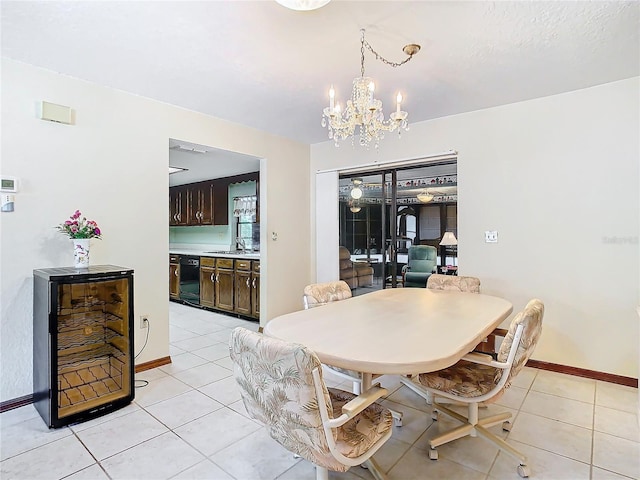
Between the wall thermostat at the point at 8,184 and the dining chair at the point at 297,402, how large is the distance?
2.26 m

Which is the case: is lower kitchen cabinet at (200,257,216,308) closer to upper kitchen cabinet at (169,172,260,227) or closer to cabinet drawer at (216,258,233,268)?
cabinet drawer at (216,258,233,268)

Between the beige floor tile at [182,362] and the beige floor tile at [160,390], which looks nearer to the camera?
the beige floor tile at [160,390]

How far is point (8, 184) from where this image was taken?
2.49 m

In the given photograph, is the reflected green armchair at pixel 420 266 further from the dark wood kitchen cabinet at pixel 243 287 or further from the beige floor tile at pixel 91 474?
the beige floor tile at pixel 91 474

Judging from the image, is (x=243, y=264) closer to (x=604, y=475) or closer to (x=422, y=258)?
(x=422, y=258)

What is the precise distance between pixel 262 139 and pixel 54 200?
2.31 m

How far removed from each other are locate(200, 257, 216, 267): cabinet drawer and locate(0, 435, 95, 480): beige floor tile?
3.40 metres

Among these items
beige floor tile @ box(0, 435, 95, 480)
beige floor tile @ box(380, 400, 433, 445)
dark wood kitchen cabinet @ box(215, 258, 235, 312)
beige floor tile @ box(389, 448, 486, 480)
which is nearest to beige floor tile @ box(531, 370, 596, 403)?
beige floor tile @ box(380, 400, 433, 445)

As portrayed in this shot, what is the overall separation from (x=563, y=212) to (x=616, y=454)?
1951 mm

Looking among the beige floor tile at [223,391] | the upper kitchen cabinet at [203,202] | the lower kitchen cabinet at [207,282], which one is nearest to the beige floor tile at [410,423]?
the beige floor tile at [223,391]

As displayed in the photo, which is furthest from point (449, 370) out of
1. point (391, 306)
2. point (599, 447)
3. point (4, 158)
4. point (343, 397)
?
point (4, 158)

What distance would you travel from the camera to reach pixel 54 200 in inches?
106

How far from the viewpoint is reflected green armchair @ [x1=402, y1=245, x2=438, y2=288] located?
420 cm

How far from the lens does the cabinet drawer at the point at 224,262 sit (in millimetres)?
5167
